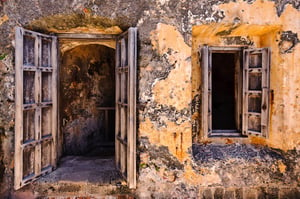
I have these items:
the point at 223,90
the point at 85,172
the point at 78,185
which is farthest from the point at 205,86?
the point at 223,90

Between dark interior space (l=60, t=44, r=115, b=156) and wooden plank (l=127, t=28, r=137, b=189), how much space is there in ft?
4.98

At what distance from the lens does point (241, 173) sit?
9.25 feet

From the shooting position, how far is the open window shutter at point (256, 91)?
2965 mm

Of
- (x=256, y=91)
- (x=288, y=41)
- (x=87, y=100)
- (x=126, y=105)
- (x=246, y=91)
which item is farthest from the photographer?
(x=87, y=100)

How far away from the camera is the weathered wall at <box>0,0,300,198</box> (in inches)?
107

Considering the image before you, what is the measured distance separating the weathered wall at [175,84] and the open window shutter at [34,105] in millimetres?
277

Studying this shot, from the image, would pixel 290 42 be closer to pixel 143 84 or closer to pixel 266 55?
pixel 266 55

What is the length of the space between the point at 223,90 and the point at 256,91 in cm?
393

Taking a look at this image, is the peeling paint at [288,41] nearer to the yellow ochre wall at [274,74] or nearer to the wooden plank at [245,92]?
the yellow ochre wall at [274,74]

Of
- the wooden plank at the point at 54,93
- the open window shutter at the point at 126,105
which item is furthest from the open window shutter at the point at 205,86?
the wooden plank at the point at 54,93

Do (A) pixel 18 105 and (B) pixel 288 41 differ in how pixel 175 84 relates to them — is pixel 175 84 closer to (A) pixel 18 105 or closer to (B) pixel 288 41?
(B) pixel 288 41

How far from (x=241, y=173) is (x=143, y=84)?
5.77 ft

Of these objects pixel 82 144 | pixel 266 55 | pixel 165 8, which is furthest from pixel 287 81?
pixel 82 144

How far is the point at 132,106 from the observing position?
259 cm
